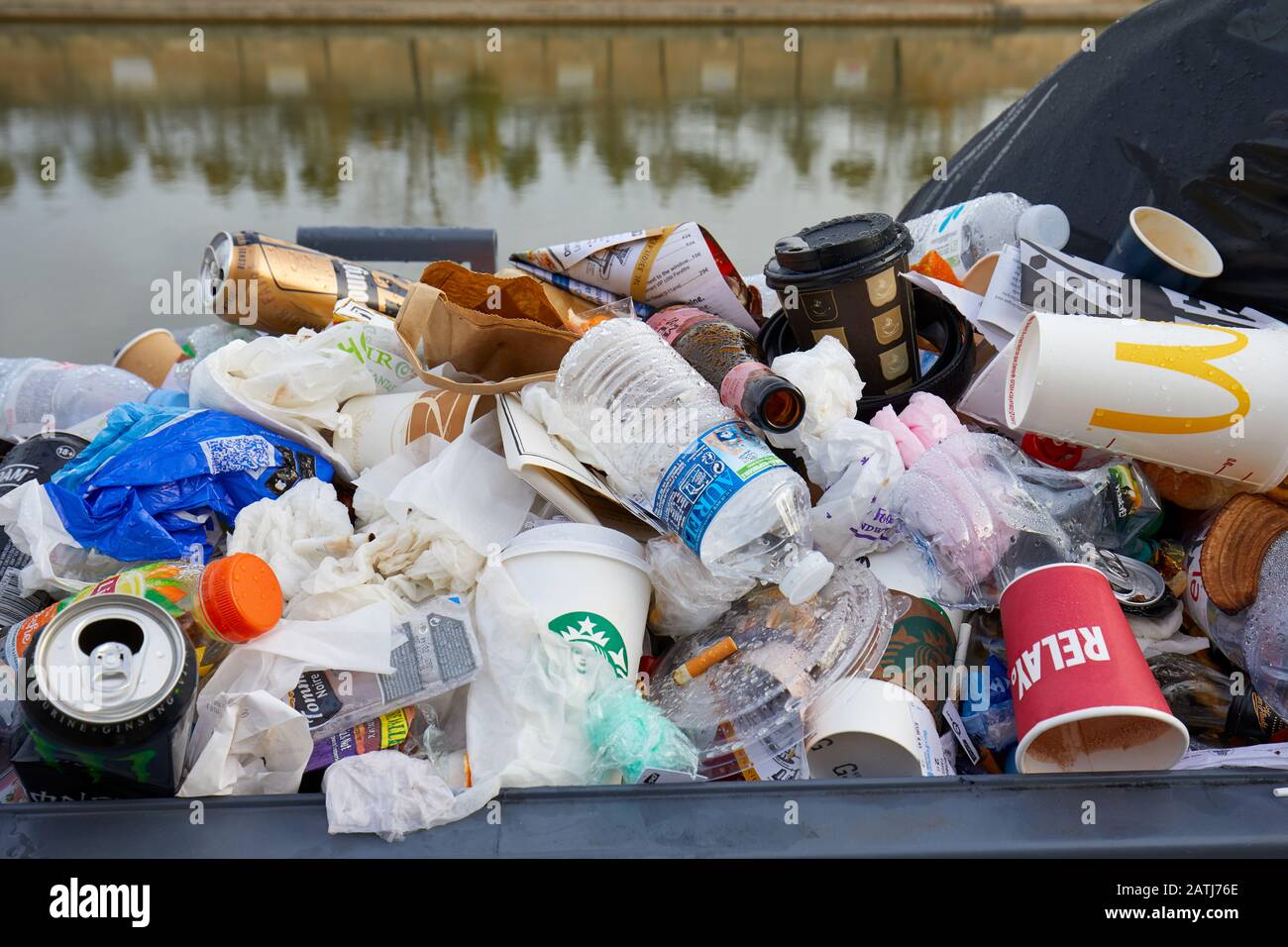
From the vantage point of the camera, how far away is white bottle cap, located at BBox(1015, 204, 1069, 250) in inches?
74.2

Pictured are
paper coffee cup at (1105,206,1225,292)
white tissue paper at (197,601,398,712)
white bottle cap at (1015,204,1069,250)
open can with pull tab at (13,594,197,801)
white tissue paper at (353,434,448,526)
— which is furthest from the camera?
white bottle cap at (1015,204,1069,250)

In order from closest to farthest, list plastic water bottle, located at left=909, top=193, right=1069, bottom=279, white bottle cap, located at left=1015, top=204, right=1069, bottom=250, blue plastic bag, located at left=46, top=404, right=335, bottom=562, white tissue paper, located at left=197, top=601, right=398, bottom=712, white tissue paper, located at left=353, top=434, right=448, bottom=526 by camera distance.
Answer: white tissue paper, located at left=197, top=601, right=398, bottom=712 → blue plastic bag, located at left=46, top=404, right=335, bottom=562 → white tissue paper, located at left=353, top=434, right=448, bottom=526 → white bottle cap, located at left=1015, top=204, right=1069, bottom=250 → plastic water bottle, located at left=909, top=193, right=1069, bottom=279

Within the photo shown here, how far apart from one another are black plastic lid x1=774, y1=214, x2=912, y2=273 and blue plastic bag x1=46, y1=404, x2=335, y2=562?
Answer: 2.66ft

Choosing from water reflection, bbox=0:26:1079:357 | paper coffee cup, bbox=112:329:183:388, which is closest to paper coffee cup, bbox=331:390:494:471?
paper coffee cup, bbox=112:329:183:388

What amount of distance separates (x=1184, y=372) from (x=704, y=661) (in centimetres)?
71

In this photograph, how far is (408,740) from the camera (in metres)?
1.25

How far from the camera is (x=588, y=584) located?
51.0 inches

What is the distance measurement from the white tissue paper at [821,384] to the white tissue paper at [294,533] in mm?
631

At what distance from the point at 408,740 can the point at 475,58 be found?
27.6ft

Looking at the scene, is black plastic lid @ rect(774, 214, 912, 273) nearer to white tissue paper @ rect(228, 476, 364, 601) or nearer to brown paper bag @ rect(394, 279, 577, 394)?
brown paper bag @ rect(394, 279, 577, 394)

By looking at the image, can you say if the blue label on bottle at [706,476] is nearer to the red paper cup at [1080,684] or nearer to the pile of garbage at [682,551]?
the pile of garbage at [682,551]

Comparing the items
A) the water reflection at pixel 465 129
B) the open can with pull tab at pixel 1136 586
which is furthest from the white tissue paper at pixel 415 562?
the water reflection at pixel 465 129

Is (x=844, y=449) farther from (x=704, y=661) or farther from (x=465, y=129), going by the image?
(x=465, y=129)
